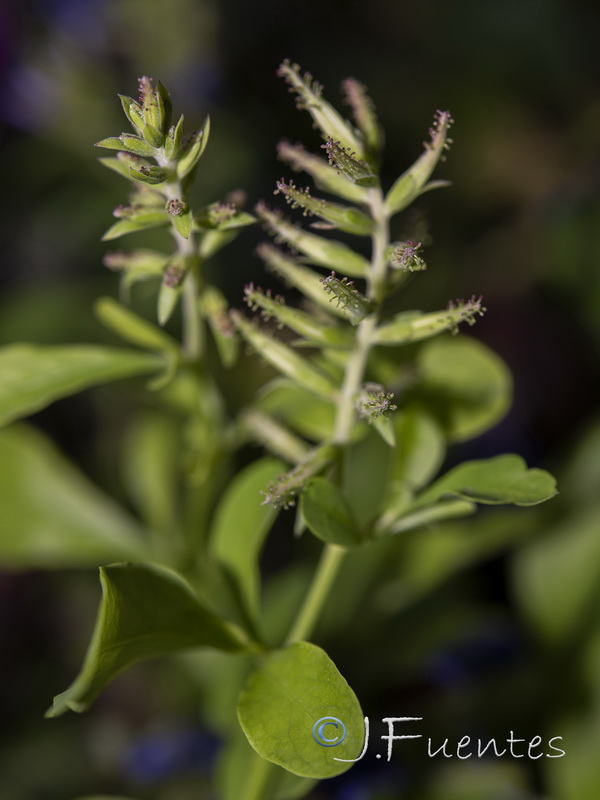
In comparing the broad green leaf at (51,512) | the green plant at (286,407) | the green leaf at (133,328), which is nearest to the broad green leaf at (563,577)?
the green plant at (286,407)

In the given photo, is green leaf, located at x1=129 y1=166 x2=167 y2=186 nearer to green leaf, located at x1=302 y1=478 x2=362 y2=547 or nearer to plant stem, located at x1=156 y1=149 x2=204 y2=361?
plant stem, located at x1=156 y1=149 x2=204 y2=361

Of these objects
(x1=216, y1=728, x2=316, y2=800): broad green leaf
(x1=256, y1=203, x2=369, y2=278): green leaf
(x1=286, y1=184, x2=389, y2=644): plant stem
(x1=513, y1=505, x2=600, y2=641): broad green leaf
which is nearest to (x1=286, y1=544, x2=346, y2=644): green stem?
(x1=286, y1=184, x2=389, y2=644): plant stem

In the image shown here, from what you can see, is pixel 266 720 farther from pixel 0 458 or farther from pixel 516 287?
pixel 516 287

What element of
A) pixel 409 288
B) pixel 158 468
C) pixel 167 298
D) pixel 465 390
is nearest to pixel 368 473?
pixel 158 468

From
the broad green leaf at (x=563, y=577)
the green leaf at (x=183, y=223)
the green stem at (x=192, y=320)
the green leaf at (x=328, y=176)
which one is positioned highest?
the green leaf at (x=328, y=176)

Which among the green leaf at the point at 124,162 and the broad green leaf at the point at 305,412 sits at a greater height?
the green leaf at the point at 124,162

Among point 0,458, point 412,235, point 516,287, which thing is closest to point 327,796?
point 0,458

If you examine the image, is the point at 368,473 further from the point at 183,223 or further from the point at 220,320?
the point at 183,223

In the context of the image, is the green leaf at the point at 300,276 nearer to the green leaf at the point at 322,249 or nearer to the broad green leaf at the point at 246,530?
the green leaf at the point at 322,249
